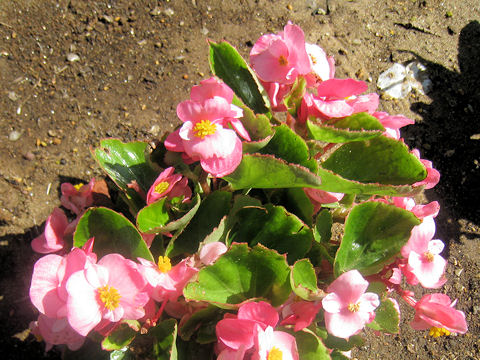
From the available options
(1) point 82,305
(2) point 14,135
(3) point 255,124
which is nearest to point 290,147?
(3) point 255,124

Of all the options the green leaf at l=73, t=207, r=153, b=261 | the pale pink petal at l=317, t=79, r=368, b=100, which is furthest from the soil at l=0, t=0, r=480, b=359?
the pale pink petal at l=317, t=79, r=368, b=100

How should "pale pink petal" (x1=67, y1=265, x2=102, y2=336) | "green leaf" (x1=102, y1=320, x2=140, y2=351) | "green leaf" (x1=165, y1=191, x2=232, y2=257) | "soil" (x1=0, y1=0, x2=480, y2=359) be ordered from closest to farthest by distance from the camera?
"pale pink petal" (x1=67, y1=265, x2=102, y2=336) → "green leaf" (x1=102, y1=320, x2=140, y2=351) → "green leaf" (x1=165, y1=191, x2=232, y2=257) → "soil" (x1=0, y1=0, x2=480, y2=359)

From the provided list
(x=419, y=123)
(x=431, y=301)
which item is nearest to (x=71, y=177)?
(x=431, y=301)

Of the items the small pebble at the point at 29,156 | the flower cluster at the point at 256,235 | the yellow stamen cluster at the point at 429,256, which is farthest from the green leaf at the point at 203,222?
the small pebble at the point at 29,156

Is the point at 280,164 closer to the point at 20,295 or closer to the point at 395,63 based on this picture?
the point at 20,295

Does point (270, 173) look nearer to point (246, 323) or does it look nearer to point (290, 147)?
point (290, 147)

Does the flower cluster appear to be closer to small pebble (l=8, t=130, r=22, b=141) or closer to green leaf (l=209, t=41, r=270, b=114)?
green leaf (l=209, t=41, r=270, b=114)
